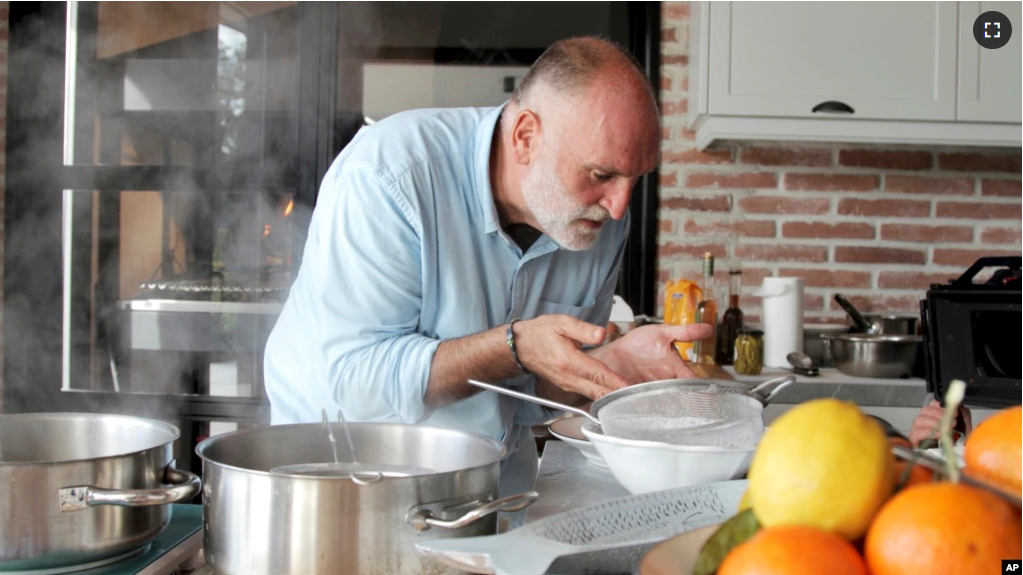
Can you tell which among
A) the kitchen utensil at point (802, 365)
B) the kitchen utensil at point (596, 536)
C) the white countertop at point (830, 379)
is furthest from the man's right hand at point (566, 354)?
the kitchen utensil at point (802, 365)

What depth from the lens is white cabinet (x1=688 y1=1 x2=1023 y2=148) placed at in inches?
106

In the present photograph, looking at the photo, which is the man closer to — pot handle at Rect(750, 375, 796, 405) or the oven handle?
pot handle at Rect(750, 375, 796, 405)

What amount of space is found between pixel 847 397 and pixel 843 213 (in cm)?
85

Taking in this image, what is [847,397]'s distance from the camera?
243 centimetres

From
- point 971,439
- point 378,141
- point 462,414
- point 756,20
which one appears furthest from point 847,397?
point 971,439

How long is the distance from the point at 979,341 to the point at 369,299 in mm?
1001

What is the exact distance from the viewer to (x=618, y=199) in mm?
1473

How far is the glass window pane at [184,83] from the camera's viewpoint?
10.7 feet

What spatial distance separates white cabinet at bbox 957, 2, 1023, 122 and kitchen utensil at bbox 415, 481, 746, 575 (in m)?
2.36

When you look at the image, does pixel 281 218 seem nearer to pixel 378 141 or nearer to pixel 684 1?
pixel 684 1

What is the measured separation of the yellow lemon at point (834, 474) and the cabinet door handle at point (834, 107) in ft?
7.83

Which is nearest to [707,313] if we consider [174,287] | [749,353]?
[749,353]

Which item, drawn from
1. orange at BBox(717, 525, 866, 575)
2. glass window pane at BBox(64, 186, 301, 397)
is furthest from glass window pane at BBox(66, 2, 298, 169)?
orange at BBox(717, 525, 866, 575)

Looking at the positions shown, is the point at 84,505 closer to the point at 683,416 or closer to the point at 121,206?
the point at 683,416
